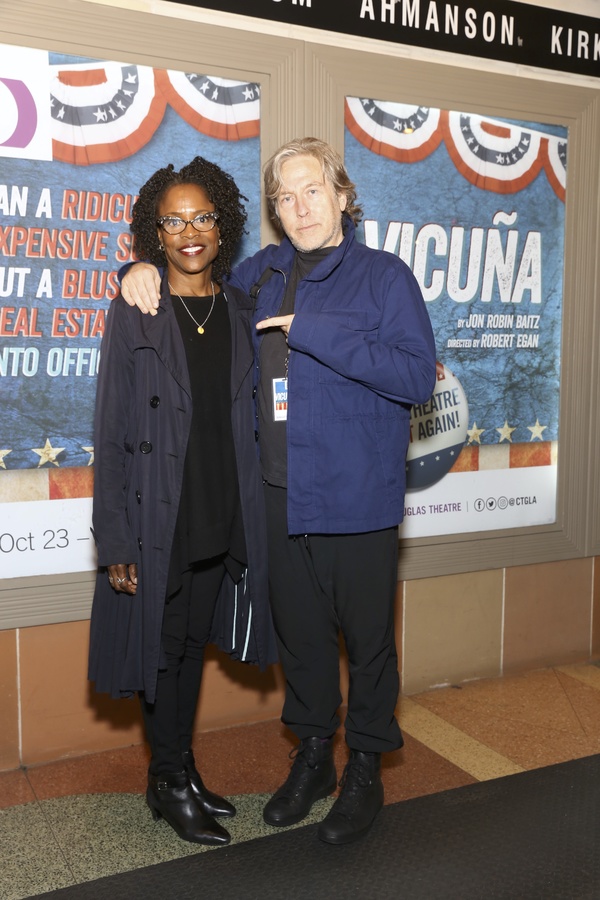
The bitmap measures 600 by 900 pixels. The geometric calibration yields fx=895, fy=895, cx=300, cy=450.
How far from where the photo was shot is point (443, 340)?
359 centimetres

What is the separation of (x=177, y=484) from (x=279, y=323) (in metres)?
0.50

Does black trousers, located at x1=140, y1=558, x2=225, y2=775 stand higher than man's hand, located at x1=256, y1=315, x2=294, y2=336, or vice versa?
man's hand, located at x1=256, y1=315, x2=294, y2=336

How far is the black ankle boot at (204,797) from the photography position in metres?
2.60

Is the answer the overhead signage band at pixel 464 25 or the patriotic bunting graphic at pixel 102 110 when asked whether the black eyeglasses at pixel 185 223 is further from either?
the overhead signage band at pixel 464 25

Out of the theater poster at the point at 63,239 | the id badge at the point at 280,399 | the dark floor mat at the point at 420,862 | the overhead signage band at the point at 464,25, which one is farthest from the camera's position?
the overhead signage band at the point at 464,25

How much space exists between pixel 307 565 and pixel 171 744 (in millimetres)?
629

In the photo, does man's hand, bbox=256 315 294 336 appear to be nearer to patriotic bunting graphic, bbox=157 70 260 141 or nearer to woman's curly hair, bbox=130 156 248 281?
woman's curly hair, bbox=130 156 248 281

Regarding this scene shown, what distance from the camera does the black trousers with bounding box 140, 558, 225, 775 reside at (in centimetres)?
246

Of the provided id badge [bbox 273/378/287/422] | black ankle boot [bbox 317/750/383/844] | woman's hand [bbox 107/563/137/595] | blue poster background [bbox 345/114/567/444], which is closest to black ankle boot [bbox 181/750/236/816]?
black ankle boot [bbox 317/750/383/844]

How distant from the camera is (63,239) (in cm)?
291

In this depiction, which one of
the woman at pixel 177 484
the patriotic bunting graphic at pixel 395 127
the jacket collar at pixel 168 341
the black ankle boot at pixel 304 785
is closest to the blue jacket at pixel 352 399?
the woman at pixel 177 484

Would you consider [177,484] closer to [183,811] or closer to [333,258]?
[333,258]

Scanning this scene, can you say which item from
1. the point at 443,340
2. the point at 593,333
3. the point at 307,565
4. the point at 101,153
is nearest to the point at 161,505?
the point at 307,565

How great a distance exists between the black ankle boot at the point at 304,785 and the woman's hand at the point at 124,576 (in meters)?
0.73
